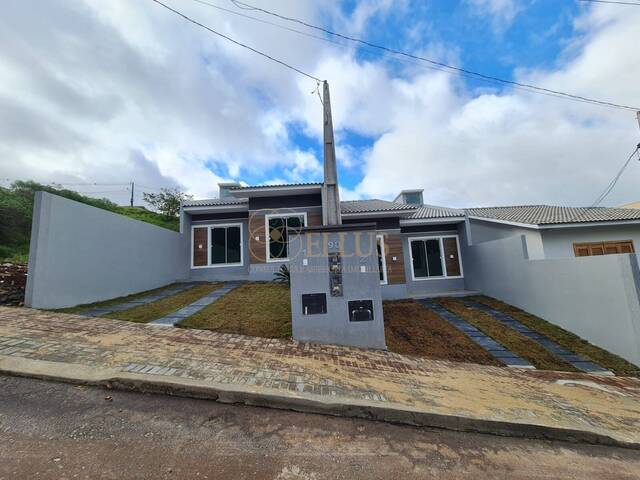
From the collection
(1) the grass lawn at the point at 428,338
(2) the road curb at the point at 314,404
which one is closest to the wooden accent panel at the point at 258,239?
(1) the grass lawn at the point at 428,338

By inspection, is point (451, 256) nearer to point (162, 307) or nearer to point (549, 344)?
point (549, 344)

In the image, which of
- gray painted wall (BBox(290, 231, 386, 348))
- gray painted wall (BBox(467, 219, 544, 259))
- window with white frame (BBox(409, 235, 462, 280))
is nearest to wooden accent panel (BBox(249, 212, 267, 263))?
gray painted wall (BBox(290, 231, 386, 348))

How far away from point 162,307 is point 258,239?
15.4 feet

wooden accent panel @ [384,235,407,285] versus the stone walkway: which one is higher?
wooden accent panel @ [384,235,407,285]

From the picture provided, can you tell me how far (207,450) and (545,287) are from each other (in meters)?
9.12

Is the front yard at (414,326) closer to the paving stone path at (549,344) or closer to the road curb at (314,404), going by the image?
the paving stone path at (549,344)

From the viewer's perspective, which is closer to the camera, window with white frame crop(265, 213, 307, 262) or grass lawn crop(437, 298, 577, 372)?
grass lawn crop(437, 298, 577, 372)

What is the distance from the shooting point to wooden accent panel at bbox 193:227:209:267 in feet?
38.8

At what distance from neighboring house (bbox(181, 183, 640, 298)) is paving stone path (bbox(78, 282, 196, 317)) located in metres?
2.03

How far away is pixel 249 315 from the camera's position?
21.9ft

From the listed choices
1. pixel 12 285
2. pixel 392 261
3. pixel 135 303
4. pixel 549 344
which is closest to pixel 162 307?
pixel 135 303

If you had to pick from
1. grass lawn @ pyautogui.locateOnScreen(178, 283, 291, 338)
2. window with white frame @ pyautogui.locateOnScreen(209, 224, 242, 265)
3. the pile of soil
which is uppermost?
window with white frame @ pyautogui.locateOnScreen(209, 224, 242, 265)

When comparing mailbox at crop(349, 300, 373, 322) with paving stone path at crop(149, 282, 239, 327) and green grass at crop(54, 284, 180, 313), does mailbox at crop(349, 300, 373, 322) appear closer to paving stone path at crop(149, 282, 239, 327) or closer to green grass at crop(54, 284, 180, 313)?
paving stone path at crop(149, 282, 239, 327)

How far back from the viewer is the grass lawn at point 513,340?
5582 millimetres
